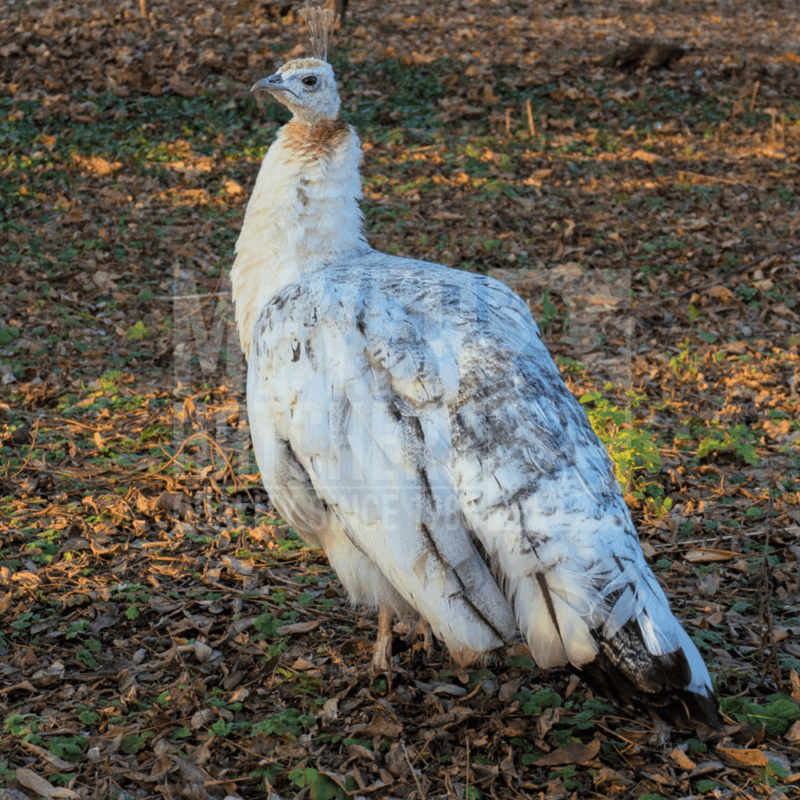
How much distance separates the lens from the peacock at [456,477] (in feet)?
10.2

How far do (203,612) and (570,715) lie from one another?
193 centimetres

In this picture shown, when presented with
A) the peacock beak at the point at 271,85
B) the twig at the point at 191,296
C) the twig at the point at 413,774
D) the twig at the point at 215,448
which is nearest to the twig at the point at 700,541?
the twig at the point at 413,774

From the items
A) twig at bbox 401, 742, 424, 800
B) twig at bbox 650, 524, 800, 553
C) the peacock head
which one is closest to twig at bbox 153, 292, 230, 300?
the peacock head

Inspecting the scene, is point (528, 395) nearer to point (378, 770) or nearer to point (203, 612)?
point (378, 770)

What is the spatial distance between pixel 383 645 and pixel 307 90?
3003mm

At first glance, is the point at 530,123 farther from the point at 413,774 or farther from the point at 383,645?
the point at 413,774

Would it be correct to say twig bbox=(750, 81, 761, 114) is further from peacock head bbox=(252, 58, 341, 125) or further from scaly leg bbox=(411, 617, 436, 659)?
scaly leg bbox=(411, 617, 436, 659)

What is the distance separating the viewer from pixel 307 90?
4582 mm

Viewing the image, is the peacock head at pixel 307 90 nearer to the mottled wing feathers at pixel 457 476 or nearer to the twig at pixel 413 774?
the mottled wing feathers at pixel 457 476

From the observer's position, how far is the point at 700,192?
9.67 m

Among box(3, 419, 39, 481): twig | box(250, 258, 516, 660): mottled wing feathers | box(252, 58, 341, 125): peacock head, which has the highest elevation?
box(252, 58, 341, 125): peacock head

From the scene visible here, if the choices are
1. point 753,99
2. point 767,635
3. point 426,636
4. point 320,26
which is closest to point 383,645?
point 426,636

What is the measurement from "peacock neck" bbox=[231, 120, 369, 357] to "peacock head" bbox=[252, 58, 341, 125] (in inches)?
2.8

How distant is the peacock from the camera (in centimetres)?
312
